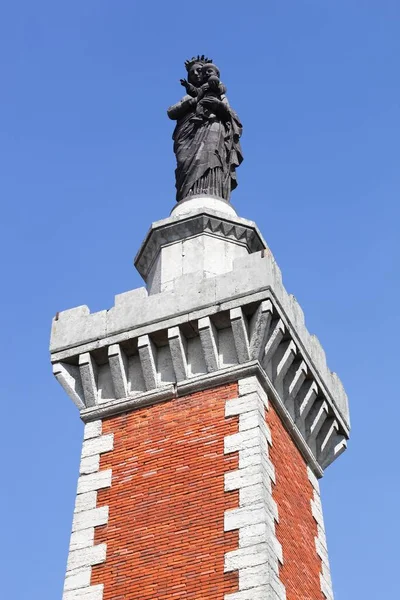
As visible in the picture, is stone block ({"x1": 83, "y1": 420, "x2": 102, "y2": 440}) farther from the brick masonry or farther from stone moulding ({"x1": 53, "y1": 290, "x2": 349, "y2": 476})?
the brick masonry

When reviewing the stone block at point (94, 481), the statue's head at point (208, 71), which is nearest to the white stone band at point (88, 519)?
the stone block at point (94, 481)

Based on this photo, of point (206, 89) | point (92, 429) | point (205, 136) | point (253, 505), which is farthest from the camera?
point (206, 89)

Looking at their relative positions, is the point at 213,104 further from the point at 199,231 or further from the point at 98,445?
the point at 98,445

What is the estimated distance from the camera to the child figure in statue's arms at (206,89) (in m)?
19.4

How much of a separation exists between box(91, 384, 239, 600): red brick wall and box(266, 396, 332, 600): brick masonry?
722mm

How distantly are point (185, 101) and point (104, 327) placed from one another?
4.80 m

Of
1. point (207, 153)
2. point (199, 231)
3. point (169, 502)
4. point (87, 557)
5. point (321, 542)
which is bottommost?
point (87, 557)

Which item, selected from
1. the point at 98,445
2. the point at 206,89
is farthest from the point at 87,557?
the point at 206,89

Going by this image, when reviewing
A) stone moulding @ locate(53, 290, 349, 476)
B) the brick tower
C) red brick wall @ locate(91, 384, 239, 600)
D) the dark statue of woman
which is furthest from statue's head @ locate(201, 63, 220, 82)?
red brick wall @ locate(91, 384, 239, 600)

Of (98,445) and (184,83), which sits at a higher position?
(184,83)

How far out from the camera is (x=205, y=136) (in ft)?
62.7

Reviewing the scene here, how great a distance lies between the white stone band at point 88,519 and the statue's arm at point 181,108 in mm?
5723

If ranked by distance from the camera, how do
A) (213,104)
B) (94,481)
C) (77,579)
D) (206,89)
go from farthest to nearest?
(206,89)
(213,104)
(94,481)
(77,579)

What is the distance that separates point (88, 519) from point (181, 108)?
23.6 feet
